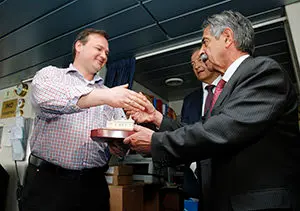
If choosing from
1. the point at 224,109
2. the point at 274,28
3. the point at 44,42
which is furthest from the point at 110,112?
the point at 274,28

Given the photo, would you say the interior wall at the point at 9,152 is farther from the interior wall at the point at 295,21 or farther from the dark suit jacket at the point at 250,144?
the interior wall at the point at 295,21

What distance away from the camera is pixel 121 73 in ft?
6.77

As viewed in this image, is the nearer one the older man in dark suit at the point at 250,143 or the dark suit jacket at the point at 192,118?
the older man in dark suit at the point at 250,143

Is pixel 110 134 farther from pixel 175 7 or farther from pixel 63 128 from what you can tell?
pixel 175 7

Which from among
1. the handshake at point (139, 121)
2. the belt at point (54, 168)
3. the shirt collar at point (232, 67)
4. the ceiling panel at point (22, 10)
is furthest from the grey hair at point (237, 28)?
the ceiling panel at point (22, 10)

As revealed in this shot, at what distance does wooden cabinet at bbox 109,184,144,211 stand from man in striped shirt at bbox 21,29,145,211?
517mm

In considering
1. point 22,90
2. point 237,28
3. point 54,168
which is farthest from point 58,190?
point 22,90

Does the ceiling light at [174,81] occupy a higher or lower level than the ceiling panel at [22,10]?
lower

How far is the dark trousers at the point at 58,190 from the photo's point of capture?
913mm

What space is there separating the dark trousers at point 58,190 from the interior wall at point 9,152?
1709 millimetres

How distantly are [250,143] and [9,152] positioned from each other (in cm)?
287

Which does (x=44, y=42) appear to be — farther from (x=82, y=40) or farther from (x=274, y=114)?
(x=274, y=114)

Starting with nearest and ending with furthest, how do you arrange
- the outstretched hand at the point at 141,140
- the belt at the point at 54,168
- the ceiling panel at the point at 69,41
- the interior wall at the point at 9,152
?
the outstretched hand at the point at 141,140, the belt at the point at 54,168, the ceiling panel at the point at 69,41, the interior wall at the point at 9,152

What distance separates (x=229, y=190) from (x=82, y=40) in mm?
1069
